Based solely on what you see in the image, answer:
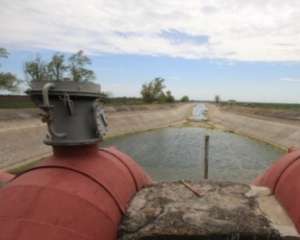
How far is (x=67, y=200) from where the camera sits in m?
2.62

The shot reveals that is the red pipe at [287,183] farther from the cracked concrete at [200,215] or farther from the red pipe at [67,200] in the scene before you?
the red pipe at [67,200]

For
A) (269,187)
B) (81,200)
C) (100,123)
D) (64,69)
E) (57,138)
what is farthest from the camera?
(64,69)

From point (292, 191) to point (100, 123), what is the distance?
2.28m

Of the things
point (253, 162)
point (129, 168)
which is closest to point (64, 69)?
point (253, 162)

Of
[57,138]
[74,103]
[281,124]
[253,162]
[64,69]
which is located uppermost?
[64,69]

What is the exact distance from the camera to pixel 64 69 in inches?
1711

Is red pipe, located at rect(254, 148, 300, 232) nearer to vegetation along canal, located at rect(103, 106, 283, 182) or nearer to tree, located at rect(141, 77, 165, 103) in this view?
vegetation along canal, located at rect(103, 106, 283, 182)

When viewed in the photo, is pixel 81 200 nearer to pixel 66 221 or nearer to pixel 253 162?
pixel 66 221

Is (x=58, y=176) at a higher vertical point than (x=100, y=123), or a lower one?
lower

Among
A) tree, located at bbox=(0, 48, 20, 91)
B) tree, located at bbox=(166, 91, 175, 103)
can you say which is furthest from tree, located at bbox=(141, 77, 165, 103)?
tree, located at bbox=(0, 48, 20, 91)

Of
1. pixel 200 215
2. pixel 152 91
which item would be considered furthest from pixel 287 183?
pixel 152 91

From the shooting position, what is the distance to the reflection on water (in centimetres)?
1307

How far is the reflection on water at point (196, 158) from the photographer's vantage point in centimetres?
1307

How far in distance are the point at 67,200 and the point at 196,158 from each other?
48.2 ft
